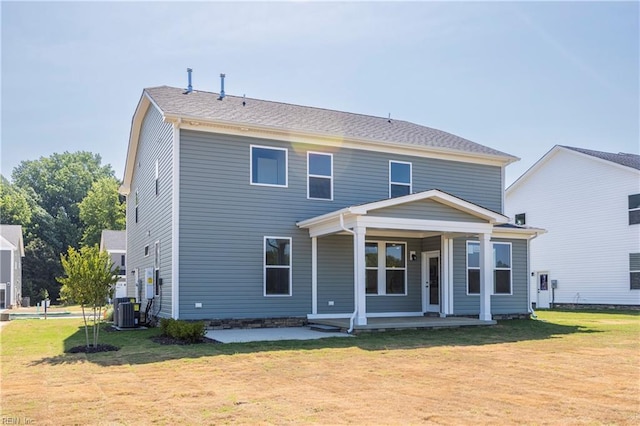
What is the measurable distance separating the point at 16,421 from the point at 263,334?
774 cm

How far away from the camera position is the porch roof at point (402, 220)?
13773 mm

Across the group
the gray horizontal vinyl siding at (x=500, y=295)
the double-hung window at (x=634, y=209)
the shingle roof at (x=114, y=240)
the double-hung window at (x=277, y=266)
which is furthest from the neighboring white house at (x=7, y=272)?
the double-hung window at (x=634, y=209)

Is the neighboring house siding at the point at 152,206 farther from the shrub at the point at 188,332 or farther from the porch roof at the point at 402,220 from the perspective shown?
the porch roof at the point at 402,220

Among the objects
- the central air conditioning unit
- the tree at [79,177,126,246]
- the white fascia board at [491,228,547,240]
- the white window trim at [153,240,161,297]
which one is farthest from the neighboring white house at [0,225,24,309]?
the white fascia board at [491,228,547,240]

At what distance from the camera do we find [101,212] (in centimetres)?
5325

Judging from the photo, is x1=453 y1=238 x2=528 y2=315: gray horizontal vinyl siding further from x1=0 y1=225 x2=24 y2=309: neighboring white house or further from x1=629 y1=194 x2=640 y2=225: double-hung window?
x1=0 y1=225 x2=24 y2=309: neighboring white house

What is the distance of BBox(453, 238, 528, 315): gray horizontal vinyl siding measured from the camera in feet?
57.3

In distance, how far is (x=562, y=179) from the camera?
2736 centimetres

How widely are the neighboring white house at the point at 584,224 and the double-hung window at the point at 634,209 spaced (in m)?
0.04

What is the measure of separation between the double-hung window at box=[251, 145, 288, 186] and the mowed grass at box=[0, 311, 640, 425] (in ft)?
17.1

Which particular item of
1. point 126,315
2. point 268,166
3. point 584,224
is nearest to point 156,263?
point 126,315

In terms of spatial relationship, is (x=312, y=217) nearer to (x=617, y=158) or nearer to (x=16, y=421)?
(x=16, y=421)

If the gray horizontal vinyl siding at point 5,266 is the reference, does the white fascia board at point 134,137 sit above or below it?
above

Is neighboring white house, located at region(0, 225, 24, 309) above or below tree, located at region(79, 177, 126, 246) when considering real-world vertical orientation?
below
